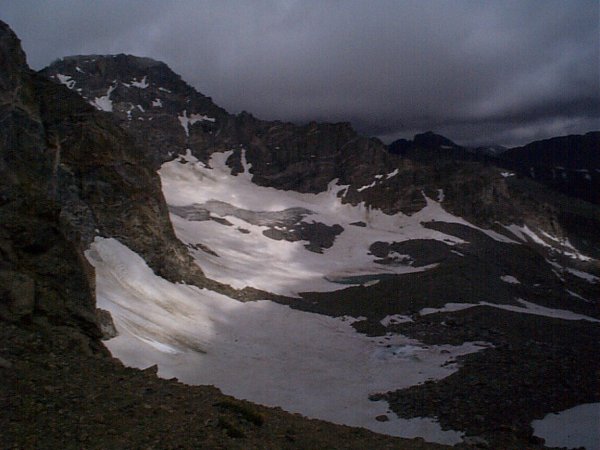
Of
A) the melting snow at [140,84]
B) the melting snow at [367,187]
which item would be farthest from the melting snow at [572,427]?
the melting snow at [140,84]

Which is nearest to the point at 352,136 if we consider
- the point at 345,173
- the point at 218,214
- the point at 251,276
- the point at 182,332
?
the point at 345,173

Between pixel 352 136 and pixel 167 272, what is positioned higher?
pixel 352 136

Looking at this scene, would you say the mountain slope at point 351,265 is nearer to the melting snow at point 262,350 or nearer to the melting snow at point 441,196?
the melting snow at point 262,350

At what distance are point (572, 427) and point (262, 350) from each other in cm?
1955

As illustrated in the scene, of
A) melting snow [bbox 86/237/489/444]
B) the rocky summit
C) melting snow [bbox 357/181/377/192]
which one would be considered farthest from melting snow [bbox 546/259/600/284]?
melting snow [bbox 86/237/489/444]

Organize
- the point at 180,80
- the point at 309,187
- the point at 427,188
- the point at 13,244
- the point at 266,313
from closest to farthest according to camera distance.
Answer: the point at 13,244, the point at 266,313, the point at 427,188, the point at 309,187, the point at 180,80

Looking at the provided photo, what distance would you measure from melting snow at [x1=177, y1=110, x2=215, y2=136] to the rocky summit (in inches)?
1907

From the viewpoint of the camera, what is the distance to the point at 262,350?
30609mm

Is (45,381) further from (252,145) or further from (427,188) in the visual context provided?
(252,145)

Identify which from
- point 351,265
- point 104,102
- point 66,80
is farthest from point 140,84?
point 351,265

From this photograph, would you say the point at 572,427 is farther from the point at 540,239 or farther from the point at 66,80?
the point at 66,80

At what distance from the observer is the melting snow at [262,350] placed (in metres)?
21.0

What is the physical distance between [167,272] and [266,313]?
944 cm

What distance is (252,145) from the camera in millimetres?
152500
